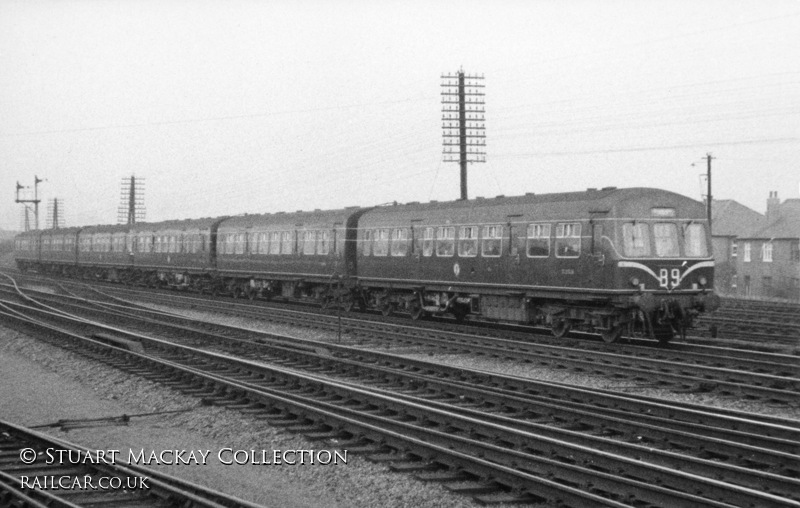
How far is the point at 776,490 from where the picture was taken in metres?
7.97

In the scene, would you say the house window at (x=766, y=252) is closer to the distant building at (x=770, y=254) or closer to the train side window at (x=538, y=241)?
the distant building at (x=770, y=254)

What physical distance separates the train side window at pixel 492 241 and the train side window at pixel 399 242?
412 centimetres

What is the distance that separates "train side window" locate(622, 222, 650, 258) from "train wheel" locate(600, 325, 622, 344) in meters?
1.70

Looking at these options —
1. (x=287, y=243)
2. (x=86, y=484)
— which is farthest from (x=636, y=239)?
(x=287, y=243)

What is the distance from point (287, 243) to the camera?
33875 mm

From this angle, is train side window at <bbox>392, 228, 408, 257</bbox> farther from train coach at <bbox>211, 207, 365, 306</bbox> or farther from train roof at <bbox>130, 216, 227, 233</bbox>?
train roof at <bbox>130, 216, 227, 233</bbox>

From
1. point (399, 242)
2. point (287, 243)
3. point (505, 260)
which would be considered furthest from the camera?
point (287, 243)

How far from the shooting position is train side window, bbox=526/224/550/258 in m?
20.6

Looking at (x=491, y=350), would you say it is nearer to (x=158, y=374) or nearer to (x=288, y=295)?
(x=158, y=374)

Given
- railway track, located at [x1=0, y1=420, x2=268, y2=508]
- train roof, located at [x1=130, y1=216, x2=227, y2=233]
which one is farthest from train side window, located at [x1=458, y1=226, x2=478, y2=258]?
train roof, located at [x1=130, y1=216, x2=227, y2=233]

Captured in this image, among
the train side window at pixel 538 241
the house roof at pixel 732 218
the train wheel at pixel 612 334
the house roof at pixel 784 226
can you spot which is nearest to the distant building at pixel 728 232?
the house roof at pixel 732 218

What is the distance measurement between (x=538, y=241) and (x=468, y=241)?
297 cm

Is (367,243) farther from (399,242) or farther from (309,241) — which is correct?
(309,241)

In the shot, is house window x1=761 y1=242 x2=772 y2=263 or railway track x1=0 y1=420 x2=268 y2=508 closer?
railway track x1=0 y1=420 x2=268 y2=508
